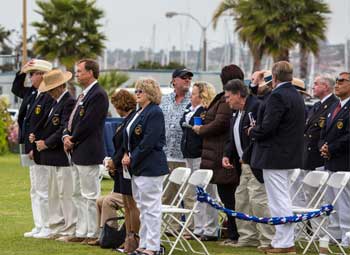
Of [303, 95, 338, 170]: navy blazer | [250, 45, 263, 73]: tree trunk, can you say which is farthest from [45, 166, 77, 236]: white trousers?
[250, 45, 263, 73]: tree trunk

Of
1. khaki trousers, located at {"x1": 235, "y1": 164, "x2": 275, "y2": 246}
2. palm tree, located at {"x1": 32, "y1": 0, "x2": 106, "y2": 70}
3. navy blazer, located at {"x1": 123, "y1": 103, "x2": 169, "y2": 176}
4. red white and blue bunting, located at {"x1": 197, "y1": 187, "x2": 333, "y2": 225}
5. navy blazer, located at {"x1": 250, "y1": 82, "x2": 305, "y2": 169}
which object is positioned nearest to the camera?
navy blazer, located at {"x1": 123, "y1": 103, "x2": 169, "y2": 176}

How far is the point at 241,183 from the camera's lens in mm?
12234

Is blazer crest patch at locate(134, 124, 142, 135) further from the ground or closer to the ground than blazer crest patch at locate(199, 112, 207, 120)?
further from the ground

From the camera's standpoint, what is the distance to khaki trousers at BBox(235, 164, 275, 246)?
11922 mm

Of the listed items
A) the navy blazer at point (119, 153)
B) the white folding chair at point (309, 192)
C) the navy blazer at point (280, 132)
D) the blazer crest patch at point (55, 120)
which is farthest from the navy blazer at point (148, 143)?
the blazer crest patch at point (55, 120)

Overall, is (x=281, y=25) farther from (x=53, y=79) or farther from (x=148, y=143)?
(x=148, y=143)

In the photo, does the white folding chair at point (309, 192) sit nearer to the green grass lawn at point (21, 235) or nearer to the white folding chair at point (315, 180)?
the white folding chair at point (315, 180)

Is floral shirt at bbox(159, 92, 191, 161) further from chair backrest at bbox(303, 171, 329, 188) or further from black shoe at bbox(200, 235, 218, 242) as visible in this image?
chair backrest at bbox(303, 171, 329, 188)

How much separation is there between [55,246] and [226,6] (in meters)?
39.8

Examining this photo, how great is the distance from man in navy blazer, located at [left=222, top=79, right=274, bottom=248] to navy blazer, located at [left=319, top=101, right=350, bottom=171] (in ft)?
3.79

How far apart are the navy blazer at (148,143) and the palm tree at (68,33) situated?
127 ft

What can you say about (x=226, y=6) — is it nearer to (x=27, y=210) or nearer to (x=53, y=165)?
(x=27, y=210)

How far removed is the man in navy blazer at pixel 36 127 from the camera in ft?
43.4

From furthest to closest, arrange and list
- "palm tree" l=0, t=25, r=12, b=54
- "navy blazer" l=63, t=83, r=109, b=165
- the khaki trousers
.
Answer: "palm tree" l=0, t=25, r=12, b=54
"navy blazer" l=63, t=83, r=109, b=165
the khaki trousers
